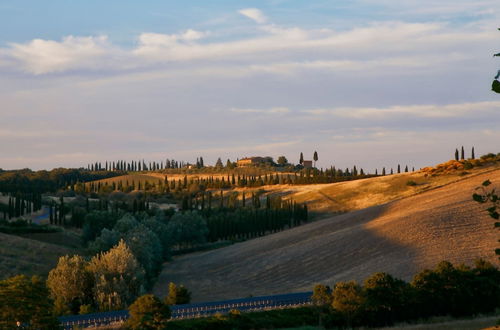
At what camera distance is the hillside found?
276 ft

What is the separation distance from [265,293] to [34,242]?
4640cm

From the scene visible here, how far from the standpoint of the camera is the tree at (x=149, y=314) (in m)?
48.2

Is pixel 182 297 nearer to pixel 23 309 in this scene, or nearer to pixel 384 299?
pixel 384 299

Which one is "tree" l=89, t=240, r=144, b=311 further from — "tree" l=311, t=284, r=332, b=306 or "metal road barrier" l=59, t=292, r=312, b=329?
"tree" l=311, t=284, r=332, b=306

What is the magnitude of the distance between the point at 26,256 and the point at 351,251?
46.3 m

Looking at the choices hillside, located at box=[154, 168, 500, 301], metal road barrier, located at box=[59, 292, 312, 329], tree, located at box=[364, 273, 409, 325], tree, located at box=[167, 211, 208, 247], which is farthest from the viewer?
tree, located at box=[167, 211, 208, 247]

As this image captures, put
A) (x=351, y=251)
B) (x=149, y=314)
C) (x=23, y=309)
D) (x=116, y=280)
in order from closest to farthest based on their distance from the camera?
(x=23, y=309)
(x=149, y=314)
(x=116, y=280)
(x=351, y=251)

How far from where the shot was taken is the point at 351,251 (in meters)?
97.2

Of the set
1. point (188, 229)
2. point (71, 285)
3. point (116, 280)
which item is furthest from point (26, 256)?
point (188, 229)

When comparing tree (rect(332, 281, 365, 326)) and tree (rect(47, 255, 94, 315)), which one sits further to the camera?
tree (rect(47, 255, 94, 315))

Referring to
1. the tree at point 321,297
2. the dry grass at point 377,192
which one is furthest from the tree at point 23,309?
the dry grass at point 377,192

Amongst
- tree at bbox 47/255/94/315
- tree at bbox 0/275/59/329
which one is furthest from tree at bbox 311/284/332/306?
tree at bbox 47/255/94/315

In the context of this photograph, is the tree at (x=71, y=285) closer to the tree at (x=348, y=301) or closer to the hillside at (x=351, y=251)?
the hillside at (x=351, y=251)

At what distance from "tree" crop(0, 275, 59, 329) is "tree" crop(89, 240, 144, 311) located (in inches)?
896
